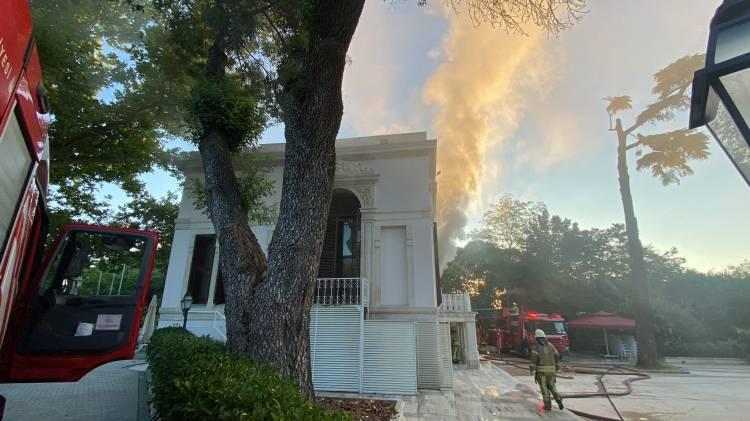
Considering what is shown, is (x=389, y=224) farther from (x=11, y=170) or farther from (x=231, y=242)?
Result: (x=11, y=170)

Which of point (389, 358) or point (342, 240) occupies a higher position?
point (342, 240)

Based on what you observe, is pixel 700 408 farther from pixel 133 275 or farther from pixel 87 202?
pixel 87 202

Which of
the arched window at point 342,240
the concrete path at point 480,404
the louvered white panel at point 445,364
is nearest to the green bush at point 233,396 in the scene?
the concrete path at point 480,404

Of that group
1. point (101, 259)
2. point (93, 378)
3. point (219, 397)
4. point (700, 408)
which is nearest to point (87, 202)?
point (93, 378)

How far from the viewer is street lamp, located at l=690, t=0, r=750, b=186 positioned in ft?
4.50

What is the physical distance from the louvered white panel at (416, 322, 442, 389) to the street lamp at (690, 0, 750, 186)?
7.81 metres

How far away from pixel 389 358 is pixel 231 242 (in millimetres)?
5156

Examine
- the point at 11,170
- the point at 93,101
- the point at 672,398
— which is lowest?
the point at 672,398

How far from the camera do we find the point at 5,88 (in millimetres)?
1943

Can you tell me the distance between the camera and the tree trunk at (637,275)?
15.5 metres

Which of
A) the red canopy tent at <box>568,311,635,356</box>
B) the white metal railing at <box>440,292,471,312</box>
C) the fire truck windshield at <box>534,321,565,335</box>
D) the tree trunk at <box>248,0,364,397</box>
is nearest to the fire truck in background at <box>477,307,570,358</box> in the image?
the fire truck windshield at <box>534,321,565,335</box>

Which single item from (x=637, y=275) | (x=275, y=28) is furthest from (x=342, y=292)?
(x=637, y=275)

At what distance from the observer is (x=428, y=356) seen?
8.48 meters

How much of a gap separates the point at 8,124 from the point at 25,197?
0.76 m
